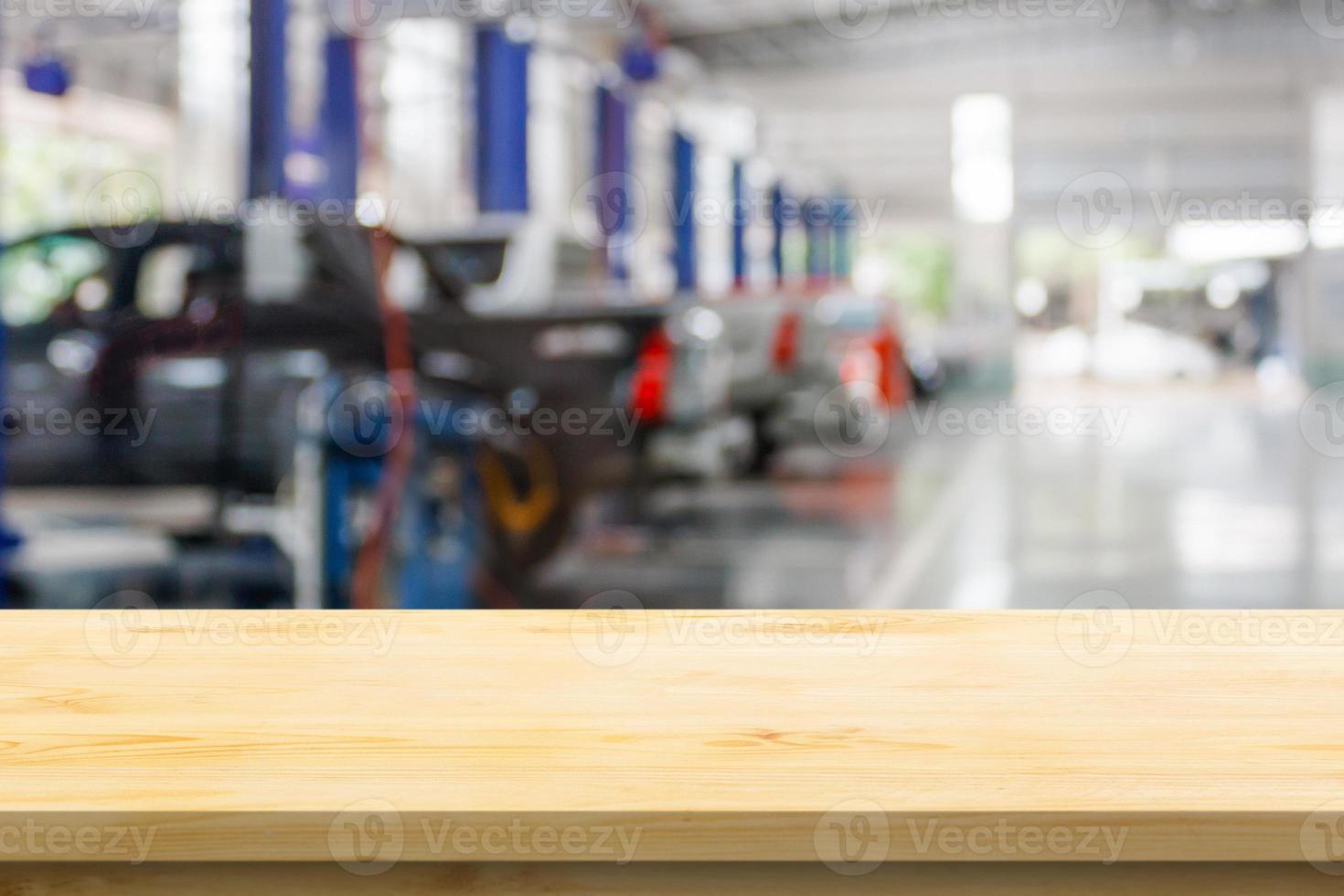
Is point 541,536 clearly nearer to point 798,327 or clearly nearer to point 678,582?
point 678,582

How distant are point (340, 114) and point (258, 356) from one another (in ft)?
12.8

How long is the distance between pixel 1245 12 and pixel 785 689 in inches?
785

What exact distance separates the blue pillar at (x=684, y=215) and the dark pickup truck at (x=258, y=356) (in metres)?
8.46

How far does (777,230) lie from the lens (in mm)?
18391

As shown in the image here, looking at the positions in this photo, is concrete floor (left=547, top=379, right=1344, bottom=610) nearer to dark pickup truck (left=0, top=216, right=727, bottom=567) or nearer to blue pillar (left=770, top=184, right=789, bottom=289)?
dark pickup truck (left=0, top=216, right=727, bottom=567)

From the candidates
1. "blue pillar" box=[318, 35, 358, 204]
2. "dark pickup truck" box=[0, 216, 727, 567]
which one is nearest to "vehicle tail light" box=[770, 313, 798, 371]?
"blue pillar" box=[318, 35, 358, 204]

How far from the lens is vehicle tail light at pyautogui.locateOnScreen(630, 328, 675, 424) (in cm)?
432

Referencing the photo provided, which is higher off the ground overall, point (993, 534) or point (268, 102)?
point (268, 102)

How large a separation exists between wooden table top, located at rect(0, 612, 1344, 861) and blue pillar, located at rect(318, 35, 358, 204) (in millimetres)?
5937

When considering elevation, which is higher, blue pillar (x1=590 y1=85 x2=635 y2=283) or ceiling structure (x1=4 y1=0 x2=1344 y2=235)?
ceiling structure (x1=4 y1=0 x2=1344 y2=235)

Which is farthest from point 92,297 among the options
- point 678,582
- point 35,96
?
point 35,96

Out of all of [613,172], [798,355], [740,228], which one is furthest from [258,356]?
[740,228]

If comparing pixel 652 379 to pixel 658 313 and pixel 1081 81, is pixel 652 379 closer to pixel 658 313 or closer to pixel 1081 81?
pixel 658 313

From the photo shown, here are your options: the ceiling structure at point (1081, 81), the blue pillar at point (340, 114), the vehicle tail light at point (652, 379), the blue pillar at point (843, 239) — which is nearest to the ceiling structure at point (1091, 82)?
the ceiling structure at point (1081, 81)
